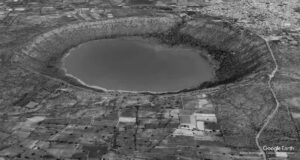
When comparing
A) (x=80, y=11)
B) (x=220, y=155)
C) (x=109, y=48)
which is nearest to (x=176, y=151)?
(x=220, y=155)

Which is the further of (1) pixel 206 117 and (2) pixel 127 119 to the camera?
(2) pixel 127 119

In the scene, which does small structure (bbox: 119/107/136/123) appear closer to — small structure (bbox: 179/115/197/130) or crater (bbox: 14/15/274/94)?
small structure (bbox: 179/115/197/130)

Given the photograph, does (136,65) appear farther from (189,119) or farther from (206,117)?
(206,117)

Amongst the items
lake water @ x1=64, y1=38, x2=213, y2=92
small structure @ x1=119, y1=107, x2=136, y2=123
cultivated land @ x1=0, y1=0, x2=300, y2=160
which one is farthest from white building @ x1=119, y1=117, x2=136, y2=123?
lake water @ x1=64, y1=38, x2=213, y2=92

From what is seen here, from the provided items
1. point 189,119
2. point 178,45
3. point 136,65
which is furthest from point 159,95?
point 178,45

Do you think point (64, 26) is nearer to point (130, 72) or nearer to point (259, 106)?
point (130, 72)

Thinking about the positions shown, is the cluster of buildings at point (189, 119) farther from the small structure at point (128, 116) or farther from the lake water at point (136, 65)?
the lake water at point (136, 65)
